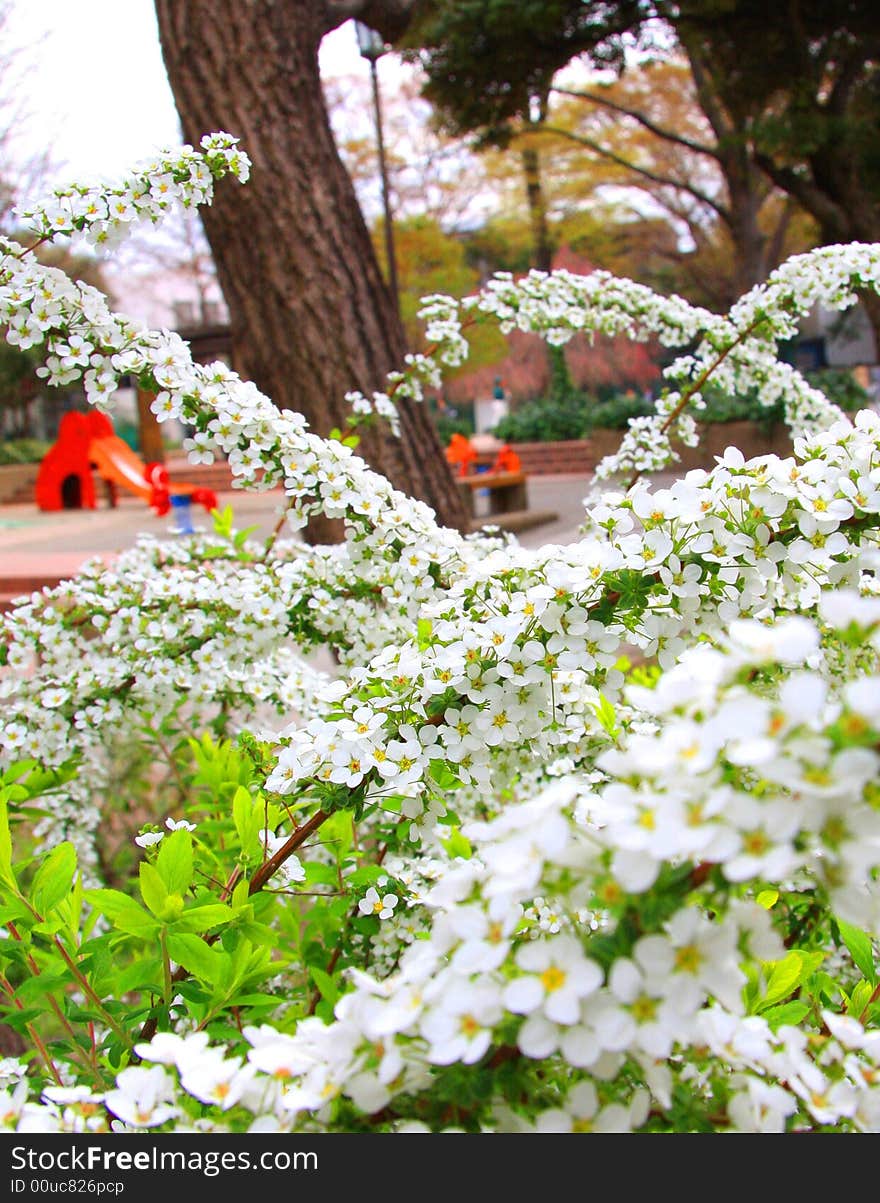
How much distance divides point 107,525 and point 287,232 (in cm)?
1076

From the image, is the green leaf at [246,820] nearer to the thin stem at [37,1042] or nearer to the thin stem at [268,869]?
the thin stem at [268,869]

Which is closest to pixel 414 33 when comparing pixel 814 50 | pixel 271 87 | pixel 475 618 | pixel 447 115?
pixel 447 115

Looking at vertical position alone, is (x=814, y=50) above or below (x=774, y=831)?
above

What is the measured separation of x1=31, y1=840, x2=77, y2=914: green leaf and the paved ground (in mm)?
5456

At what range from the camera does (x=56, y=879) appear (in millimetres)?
1145

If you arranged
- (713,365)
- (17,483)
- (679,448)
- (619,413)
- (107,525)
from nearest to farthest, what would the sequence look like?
(713,365) < (107,525) < (679,448) < (619,413) < (17,483)

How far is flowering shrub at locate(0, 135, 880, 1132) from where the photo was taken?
56cm

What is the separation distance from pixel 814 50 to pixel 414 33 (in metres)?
4.55

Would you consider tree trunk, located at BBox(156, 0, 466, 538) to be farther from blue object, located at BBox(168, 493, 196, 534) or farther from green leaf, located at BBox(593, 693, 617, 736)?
blue object, located at BBox(168, 493, 196, 534)

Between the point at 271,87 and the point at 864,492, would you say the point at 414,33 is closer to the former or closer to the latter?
the point at 271,87

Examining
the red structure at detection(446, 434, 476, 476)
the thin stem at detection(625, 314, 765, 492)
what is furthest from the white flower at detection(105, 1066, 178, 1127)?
the red structure at detection(446, 434, 476, 476)

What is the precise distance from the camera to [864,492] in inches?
42.5

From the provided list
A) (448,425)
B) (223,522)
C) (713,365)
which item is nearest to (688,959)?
(713,365)

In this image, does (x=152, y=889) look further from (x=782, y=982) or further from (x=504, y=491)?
(x=504, y=491)
